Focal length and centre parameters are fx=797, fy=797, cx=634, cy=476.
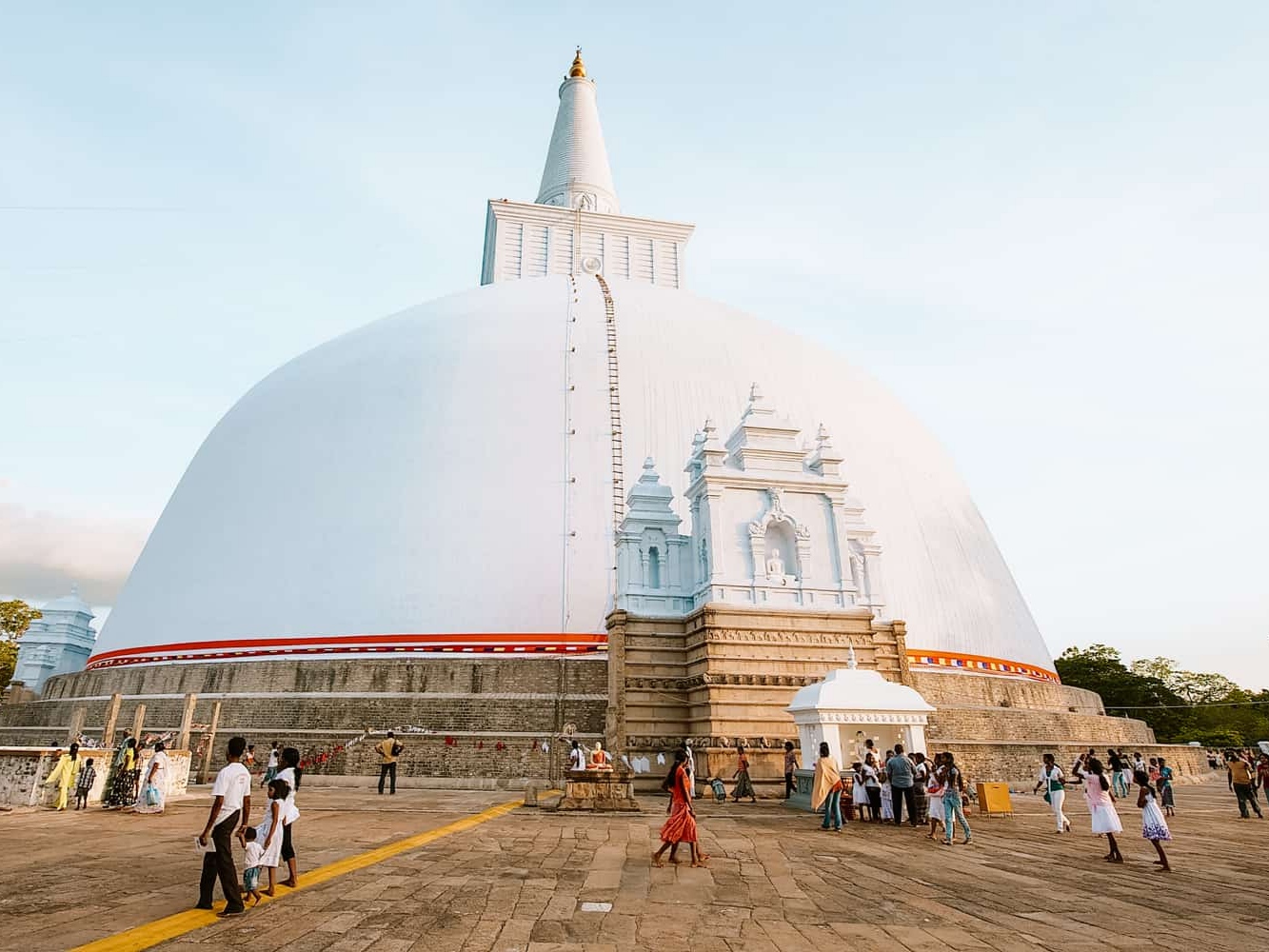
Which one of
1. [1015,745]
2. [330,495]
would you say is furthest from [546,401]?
[1015,745]

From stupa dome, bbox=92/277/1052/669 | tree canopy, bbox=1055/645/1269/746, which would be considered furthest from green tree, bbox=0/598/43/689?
tree canopy, bbox=1055/645/1269/746

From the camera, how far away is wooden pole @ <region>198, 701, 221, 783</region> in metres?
18.4

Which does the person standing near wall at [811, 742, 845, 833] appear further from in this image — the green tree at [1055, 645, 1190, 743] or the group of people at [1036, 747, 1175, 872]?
the green tree at [1055, 645, 1190, 743]

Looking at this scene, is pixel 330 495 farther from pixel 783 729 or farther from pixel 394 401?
pixel 783 729

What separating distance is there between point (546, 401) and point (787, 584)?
9347 millimetres

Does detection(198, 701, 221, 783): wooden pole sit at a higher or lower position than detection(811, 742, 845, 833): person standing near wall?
higher

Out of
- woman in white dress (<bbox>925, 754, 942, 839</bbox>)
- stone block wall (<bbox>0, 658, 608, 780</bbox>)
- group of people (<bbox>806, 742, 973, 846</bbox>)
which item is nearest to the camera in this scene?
woman in white dress (<bbox>925, 754, 942, 839</bbox>)

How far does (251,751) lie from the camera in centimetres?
1866

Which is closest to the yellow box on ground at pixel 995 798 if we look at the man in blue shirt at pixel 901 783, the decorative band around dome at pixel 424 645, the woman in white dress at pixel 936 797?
the man in blue shirt at pixel 901 783

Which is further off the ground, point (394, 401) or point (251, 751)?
point (394, 401)

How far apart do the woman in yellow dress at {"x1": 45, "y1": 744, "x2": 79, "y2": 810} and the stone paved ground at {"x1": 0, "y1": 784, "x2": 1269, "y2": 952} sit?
107 inches

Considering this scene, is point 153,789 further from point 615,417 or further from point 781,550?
Answer: point 615,417

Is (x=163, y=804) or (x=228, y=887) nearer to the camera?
(x=228, y=887)

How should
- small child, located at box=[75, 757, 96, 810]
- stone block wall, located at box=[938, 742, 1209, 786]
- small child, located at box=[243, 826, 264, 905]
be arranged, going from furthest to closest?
stone block wall, located at box=[938, 742, 1209, 786]
small child, located at box=[75, 757, 96, 810]
small child, located at box=[243, 826, 264, 905]
